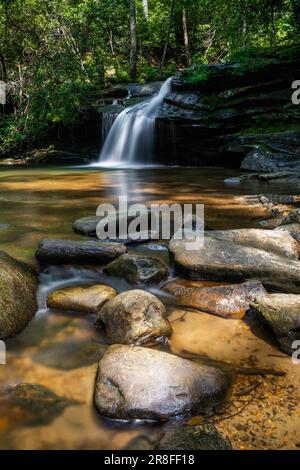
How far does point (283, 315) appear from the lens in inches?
103

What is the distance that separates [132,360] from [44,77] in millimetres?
15562

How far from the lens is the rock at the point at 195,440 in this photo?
5.76 ft

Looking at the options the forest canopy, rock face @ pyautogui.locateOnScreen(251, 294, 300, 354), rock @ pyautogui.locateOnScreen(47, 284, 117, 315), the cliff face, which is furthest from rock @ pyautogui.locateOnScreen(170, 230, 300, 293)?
the forest canopy

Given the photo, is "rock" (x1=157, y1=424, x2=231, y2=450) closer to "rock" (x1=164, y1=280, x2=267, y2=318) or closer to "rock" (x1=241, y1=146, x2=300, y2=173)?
"rock" (x1=164, y1=280, x2=267, y2=318)

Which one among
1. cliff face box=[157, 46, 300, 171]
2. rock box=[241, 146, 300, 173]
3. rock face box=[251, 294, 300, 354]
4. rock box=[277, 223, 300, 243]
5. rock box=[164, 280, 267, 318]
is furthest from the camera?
cliff face box=[157, 46, 300, 171]

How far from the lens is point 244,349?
258 centimetres

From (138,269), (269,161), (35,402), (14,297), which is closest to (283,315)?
(138,269)

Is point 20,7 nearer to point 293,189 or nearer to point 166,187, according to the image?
point 166,187

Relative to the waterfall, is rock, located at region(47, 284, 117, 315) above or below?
below

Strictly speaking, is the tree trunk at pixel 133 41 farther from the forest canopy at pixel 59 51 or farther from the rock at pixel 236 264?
the rock at pixel 236 264

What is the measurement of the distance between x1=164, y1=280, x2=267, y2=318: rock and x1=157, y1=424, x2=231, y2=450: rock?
3.92ft

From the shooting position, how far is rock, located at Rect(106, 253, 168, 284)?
346cm

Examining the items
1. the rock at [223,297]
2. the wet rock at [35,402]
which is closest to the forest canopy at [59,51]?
the rock at [223,297]
